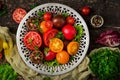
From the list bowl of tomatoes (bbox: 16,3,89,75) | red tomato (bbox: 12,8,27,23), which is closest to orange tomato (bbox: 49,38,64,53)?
bowl of tomatoes (bbox: 16,3,89,75)

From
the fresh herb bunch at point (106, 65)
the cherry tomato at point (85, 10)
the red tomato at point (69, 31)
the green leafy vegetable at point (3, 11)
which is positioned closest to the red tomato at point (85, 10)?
the cherry tomato at point (85, 10)

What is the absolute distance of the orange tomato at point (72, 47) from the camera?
212 centimetres

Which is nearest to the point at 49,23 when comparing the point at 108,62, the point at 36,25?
the point at 36,25

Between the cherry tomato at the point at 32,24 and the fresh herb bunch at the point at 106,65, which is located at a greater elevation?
the cherry tomato at the point at 32,24

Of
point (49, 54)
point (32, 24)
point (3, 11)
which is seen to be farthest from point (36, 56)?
point (3, 11)

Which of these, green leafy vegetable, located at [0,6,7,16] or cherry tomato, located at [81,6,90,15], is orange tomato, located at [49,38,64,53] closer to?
cherry tomato, located at [81,6,90,15]

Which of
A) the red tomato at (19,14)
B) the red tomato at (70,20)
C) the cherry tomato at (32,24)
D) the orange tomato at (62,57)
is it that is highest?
the red tomato at (19,14)

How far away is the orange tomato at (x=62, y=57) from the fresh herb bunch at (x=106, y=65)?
0.13 metres

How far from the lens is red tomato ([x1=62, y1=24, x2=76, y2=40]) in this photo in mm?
2135

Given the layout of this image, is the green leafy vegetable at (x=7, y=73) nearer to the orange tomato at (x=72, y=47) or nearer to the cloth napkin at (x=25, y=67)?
the cloth napkin at (x=25, y=67)

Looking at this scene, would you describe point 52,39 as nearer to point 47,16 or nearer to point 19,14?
point 47,16

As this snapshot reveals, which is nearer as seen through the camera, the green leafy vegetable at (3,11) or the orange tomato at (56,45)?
the orange tomato at (56,45)

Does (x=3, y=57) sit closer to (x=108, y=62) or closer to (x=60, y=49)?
(x=60, y=49)

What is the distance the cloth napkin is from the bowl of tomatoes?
2cm
